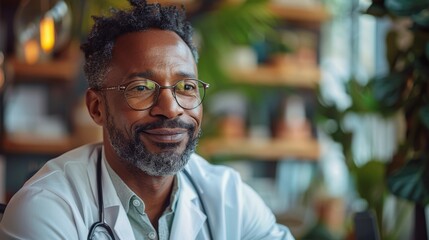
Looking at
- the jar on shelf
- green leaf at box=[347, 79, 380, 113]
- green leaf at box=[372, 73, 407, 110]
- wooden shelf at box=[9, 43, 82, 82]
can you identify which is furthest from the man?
wooden shelf at box=[9, 43, 82, 82]

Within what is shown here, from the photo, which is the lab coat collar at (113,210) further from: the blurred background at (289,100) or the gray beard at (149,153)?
the blurred background at (289,100)

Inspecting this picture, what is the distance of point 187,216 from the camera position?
1.48m

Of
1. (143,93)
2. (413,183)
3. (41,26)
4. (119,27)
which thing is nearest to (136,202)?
(143,93)

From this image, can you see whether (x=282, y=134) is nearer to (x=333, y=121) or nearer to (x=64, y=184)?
(x=333, y=121)

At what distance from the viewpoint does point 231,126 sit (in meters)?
4.38

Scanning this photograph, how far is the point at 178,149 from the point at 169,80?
129 mm

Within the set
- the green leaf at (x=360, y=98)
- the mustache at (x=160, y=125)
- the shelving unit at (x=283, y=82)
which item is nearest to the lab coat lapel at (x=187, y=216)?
the mustache at (x=160, y=125)

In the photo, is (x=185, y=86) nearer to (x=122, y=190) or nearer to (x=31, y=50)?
(x=122, y=190)

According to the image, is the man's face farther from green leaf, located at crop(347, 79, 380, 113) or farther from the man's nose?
green leaf, located at crop(347, 79, 380, 113)

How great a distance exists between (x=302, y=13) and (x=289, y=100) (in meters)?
0.55

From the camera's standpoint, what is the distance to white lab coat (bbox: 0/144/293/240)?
1279mm

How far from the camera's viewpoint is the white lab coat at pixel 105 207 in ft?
4.20

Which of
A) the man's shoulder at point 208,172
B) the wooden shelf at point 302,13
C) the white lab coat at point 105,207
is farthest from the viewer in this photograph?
the wooden shelf at point 302,13

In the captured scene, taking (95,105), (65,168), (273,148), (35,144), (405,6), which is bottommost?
(273,148)
